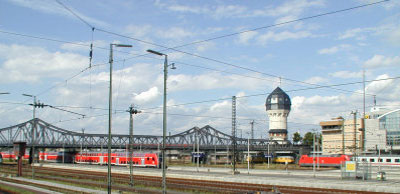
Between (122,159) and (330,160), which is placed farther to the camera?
(122,159)

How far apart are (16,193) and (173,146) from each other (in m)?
155

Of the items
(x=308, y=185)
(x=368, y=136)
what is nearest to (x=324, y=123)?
(x=368, y=136)

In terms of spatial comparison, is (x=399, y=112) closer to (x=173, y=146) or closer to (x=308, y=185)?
(x=173, y=146)

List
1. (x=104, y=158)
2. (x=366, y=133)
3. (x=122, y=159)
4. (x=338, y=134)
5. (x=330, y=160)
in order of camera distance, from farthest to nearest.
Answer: (x=338, y=134), (x=366, y=133), (x=104, y=158), (x=122, y=159), (x=330, y=160)

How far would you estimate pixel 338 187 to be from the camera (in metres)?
42.8

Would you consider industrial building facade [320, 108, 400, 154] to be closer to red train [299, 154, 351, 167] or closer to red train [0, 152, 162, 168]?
red train [299, 154, 351, 167]

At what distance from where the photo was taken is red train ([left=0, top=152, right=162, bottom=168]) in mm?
103125

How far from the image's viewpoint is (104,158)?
399 ft

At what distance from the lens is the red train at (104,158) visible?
10312 cm

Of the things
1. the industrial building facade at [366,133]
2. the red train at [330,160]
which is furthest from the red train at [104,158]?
the industrial building facade at [366,133]

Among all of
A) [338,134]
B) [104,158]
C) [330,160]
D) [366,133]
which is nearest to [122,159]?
[104,158]

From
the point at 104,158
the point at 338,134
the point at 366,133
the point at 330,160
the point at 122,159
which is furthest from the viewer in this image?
the point at 338,134

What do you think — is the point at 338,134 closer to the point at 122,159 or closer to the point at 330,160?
the point at 330,160

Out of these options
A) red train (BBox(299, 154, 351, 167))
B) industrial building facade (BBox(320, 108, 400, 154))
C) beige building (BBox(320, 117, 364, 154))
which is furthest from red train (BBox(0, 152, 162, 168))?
beige building (BBox(320, 117, 364, 154))
